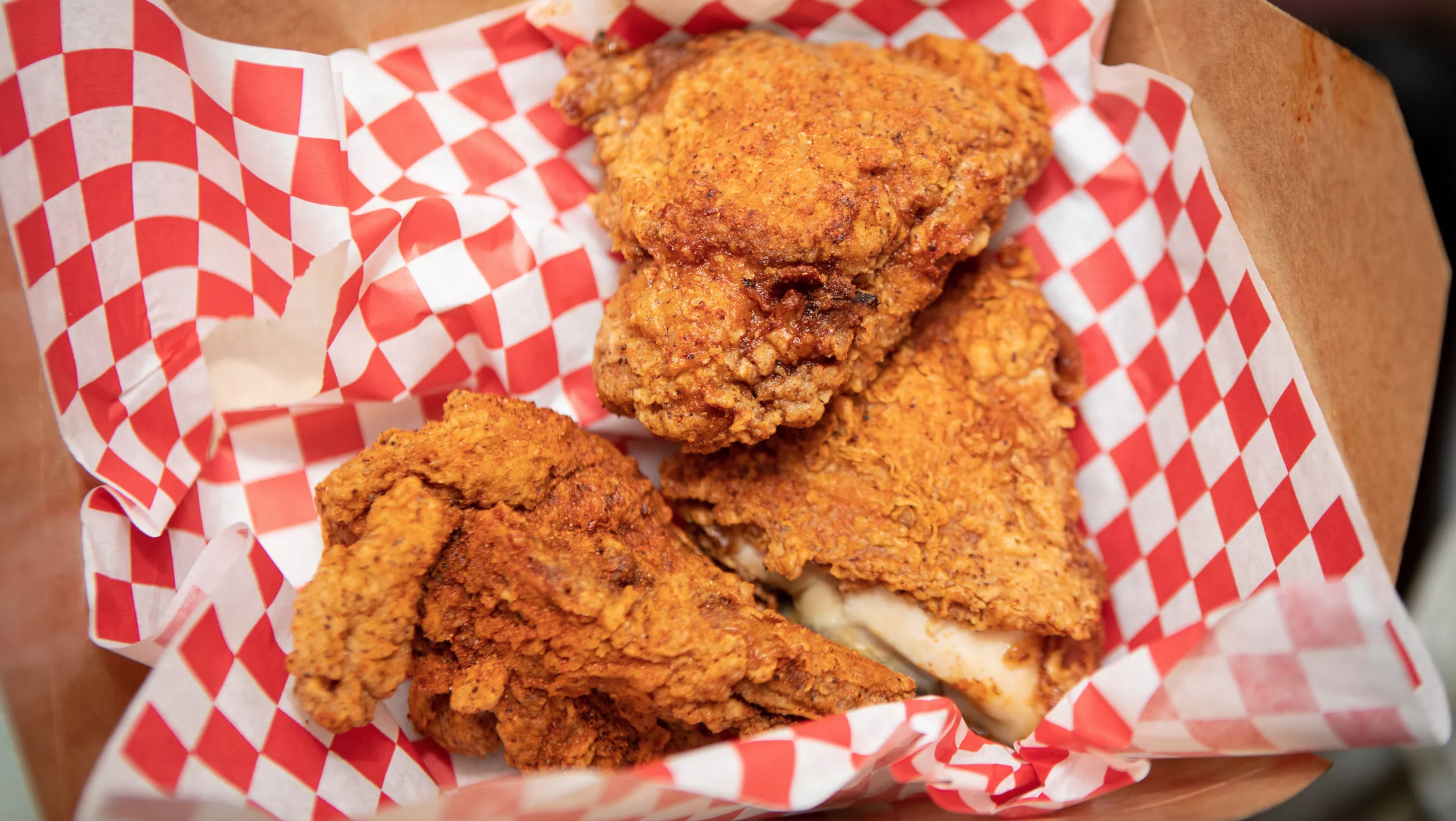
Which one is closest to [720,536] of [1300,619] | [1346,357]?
[1300,619]

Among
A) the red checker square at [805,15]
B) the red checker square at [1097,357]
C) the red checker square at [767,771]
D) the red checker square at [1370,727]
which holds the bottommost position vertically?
the red checker square at [767,771]

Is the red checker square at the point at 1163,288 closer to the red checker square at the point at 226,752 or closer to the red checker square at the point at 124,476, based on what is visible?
the red checker square at the point at 226,752

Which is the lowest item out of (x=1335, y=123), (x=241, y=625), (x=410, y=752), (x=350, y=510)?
(x=410, y=752)

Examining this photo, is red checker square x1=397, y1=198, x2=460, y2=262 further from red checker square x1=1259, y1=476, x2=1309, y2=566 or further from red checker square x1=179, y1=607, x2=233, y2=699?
red checker square x1=1259, y1=476, x2=1309, y2=566

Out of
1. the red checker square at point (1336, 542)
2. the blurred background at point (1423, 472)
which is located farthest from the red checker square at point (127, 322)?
the blurred background at point (1423, 472)

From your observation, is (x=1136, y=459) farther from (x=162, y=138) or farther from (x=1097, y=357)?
(x=162, y=138)

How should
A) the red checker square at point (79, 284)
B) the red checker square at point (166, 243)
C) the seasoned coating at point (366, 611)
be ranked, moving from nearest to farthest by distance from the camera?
the seasoned coating at point (366, 611)
the red checker square at point (79, 284)
the red checker square at point (166, 243)

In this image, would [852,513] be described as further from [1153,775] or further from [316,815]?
[316,815]
